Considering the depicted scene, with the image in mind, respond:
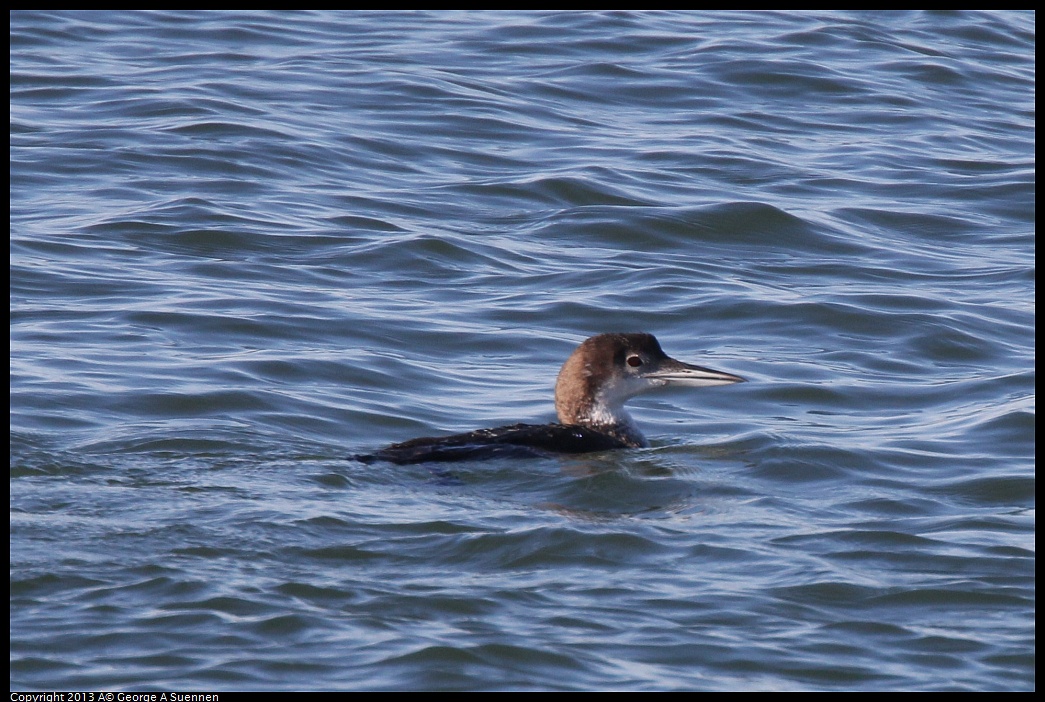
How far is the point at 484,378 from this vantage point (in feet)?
32.9

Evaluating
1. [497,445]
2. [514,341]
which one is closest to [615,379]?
[497,445]

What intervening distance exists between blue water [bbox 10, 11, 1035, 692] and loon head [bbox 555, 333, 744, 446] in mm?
339

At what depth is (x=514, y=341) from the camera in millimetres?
10703

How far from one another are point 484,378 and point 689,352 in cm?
146

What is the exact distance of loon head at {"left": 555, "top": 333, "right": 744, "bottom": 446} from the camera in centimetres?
899

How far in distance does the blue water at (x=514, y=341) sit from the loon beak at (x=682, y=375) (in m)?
0.35

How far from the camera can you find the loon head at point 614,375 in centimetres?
899

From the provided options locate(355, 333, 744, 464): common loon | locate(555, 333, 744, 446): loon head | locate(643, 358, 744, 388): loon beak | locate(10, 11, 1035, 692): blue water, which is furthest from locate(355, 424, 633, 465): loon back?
locate(643, 358, 744, 388): loon beak

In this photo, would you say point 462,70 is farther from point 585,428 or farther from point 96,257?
point 585,428

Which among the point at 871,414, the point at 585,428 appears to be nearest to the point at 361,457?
the point at 585,428

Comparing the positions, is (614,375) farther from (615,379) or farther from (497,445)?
(497,445)

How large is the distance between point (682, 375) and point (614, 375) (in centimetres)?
37

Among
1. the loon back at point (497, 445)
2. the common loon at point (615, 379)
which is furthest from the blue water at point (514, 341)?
the common loon at point (615, 379)

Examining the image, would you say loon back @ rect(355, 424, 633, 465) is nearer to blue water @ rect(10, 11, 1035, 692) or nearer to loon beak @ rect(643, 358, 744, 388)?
blue water @ rect(10, 11, 1035, 692)
